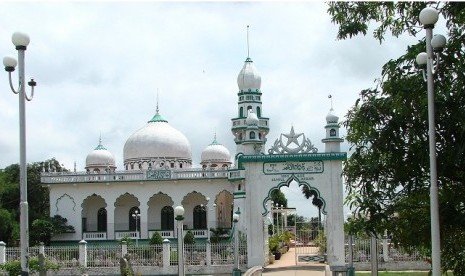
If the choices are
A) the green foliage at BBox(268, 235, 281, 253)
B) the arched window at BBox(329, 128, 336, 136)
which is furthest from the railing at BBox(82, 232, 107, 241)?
the arched window at BBox(329, 128, 336, 136)

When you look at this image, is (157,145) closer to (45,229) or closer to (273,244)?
(45,229)

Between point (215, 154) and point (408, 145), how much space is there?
37.2 m

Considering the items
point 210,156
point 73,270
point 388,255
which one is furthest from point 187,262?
point 210,156

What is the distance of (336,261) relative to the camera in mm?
25141

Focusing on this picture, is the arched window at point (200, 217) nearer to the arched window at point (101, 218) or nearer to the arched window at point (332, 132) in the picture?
the arched window at point (101, 218)

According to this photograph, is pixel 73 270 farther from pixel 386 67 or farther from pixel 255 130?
pixel 386 67

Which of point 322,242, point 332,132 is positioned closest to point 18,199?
point 322,242

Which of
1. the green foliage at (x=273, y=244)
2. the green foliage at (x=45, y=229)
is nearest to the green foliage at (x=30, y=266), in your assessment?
the green foliage at (x=273, y=244)

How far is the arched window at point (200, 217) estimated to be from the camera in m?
42.6

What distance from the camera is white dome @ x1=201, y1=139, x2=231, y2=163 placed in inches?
1823

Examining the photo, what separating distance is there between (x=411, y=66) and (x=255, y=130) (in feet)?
59.3

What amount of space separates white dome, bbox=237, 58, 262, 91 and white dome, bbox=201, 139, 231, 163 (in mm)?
9074

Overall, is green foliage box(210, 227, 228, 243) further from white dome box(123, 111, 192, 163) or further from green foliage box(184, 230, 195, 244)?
white dome box(123, 111, 192, 163)

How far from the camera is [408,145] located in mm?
9422
